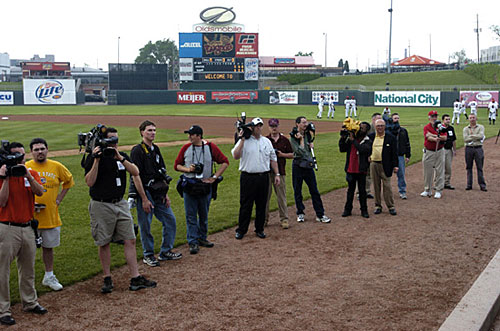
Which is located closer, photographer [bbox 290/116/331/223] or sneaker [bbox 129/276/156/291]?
sneaker [bbox 129/276/156/291]

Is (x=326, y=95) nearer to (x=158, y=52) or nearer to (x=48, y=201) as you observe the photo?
(x=48, y=201)

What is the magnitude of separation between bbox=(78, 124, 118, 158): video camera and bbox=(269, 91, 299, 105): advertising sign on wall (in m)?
57.8

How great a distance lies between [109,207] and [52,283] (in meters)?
1.27

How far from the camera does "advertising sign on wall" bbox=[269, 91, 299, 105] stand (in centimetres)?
6303

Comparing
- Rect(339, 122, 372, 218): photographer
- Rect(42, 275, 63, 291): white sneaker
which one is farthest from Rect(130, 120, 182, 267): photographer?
Rect(339, 122, 372, 218): photographer

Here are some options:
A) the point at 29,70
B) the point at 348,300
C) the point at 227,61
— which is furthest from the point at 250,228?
the point at 29,70

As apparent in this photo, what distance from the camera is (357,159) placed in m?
10.0

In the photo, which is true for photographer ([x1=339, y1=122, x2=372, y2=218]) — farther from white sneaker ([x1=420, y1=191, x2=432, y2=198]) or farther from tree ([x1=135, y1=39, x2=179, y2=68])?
tree ([x1=135, y1=39, x2=179, y2=68])

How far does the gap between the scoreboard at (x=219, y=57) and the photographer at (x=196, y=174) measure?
6033 cm

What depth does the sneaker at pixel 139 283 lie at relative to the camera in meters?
6.37

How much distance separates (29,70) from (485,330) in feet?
347

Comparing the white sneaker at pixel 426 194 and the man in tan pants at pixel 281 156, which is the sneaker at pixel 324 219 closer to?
the man in tan pants at pixel 281 156

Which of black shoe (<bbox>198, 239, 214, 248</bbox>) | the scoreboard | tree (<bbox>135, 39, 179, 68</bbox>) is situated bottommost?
black shoe (<bbox>198, 239, 214, 248</bbox>)

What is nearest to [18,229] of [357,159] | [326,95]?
[357,159]
